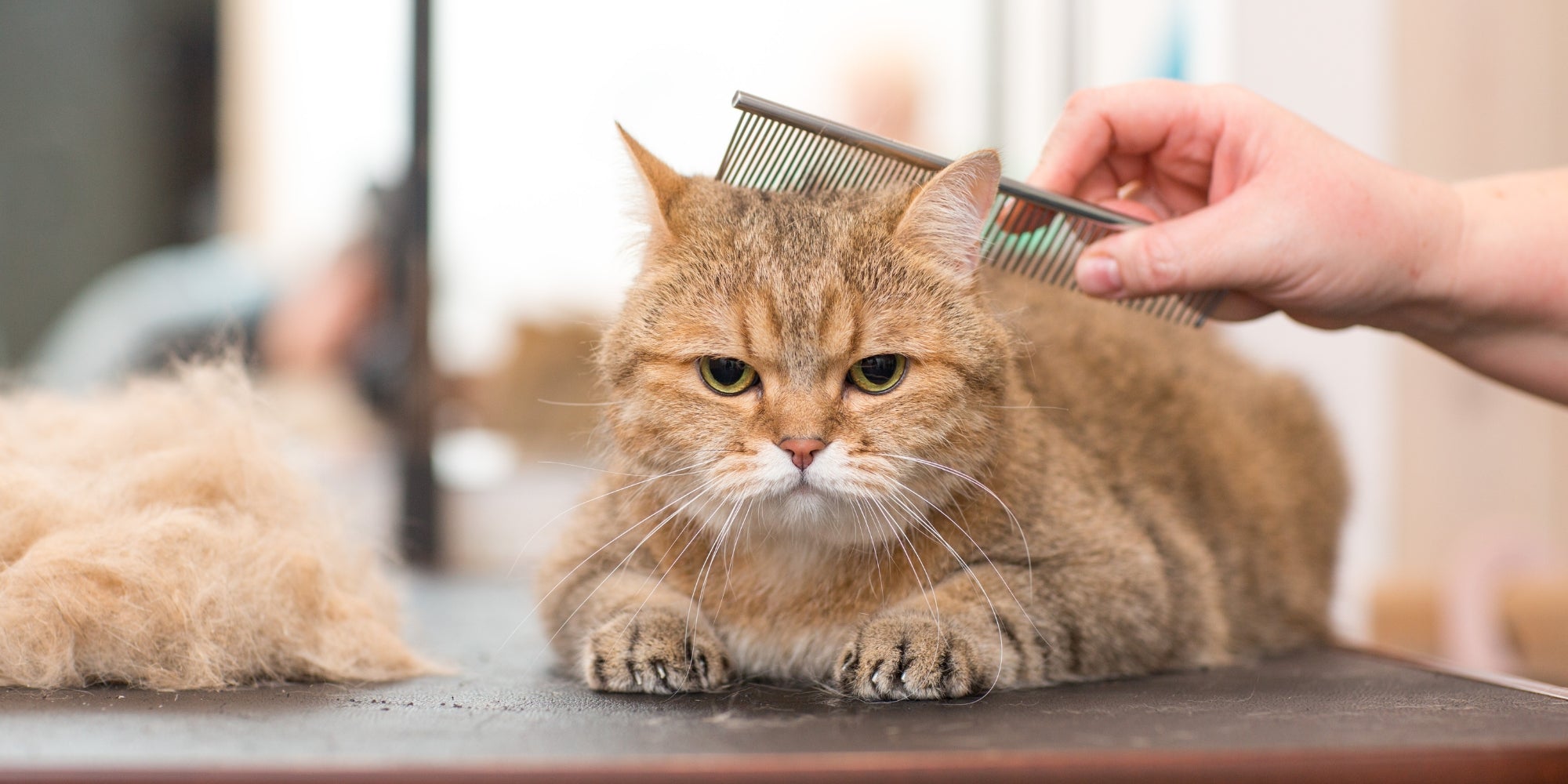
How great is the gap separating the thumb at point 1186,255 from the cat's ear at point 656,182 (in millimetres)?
471

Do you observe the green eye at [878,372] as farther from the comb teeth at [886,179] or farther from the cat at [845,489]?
the comb teeth at [886,179]

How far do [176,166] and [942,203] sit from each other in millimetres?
2951

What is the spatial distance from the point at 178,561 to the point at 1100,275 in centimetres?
101

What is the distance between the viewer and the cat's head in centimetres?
104

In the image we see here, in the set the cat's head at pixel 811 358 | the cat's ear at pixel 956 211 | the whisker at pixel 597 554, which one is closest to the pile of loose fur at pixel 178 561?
the whisker at pixel 597 554

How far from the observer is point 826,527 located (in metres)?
1.10

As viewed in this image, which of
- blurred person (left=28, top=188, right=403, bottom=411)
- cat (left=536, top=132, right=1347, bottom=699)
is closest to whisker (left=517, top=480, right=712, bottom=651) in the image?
→ cat (left=536, top=132, right=1347, bottom=699)

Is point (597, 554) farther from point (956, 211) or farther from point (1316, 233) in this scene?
point (1316, 233)

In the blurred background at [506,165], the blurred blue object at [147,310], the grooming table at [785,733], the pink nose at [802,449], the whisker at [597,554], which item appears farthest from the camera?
the blurred blue object at [147,310]

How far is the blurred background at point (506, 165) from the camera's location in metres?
2.63

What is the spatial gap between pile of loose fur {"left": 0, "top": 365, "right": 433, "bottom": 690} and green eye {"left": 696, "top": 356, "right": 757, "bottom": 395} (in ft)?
→ 1.50

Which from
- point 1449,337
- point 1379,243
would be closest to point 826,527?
point 1379,243

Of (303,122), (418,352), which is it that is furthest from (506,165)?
(303,122)

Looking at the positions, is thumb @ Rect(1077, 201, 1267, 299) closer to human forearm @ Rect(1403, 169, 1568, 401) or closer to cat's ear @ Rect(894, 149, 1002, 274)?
cat's ear @ Rect(894, 149, 1002, 274)
